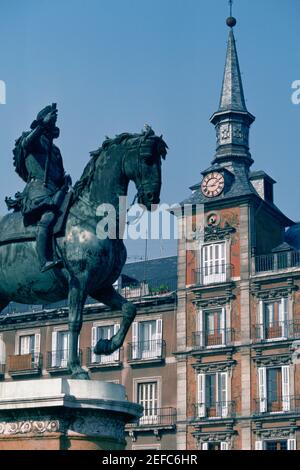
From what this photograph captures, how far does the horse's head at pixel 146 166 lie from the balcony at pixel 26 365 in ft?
134

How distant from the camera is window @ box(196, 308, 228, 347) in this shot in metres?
49.4

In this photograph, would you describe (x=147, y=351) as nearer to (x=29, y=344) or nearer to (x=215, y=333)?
(x=215, y=333)

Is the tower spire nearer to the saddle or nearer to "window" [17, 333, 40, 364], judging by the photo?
"window" [17, 333, 40, 364]

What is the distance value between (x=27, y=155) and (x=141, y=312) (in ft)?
125

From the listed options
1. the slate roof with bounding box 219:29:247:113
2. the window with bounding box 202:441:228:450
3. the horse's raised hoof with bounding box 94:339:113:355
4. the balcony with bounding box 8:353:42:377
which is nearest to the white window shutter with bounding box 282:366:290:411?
the window with bounding box 202:441:228:450

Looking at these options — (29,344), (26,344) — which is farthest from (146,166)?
(26,344)

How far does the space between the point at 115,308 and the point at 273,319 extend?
1371 inches

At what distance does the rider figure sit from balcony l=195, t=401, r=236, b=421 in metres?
34.9

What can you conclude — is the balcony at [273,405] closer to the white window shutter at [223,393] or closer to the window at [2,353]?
the white window shutter at [223,393]

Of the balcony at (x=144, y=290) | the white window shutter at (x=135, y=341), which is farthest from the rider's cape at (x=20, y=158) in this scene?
the balcony at (x=144, y=290)

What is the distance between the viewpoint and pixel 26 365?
5369cm

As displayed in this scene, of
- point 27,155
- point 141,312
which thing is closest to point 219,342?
point 141,312
